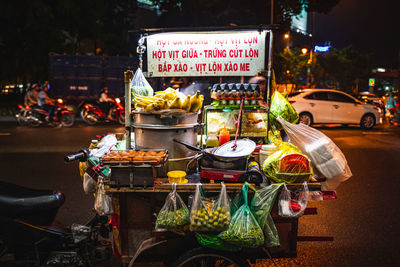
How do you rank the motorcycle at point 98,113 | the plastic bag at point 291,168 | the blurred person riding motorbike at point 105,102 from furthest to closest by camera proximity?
the blurred person riding motorbike at point 105,102 < the motorcycle at point 98,113 < the plastic bag at point 291,168

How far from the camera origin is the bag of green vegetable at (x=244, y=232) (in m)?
2.27

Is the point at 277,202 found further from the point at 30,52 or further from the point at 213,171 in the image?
the point at 30,52

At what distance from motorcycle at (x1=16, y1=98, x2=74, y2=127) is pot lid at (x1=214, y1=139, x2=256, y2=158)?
37.7ft

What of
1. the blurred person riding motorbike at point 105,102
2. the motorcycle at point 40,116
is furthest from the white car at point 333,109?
the motorcycle at point 40,116

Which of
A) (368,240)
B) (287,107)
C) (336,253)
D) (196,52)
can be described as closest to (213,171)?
(287,107)

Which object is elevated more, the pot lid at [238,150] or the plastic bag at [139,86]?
the plastic bag at [139,86]

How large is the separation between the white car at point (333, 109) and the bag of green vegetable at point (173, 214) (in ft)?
38.1

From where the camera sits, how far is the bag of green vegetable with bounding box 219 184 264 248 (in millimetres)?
2273

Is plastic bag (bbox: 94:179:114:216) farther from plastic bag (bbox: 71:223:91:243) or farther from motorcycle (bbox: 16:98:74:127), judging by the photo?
motorcycle (bbox: 16:98:74:127)

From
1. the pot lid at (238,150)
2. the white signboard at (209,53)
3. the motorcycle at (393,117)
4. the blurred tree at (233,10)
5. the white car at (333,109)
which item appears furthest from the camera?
the blurred tree at (233,10)

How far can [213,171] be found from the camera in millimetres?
2680

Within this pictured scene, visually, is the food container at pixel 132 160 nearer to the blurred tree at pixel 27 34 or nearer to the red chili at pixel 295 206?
the red chili at pixel 295 206

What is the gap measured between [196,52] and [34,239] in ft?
8.31

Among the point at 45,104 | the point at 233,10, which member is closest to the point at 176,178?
the point at 45,104
